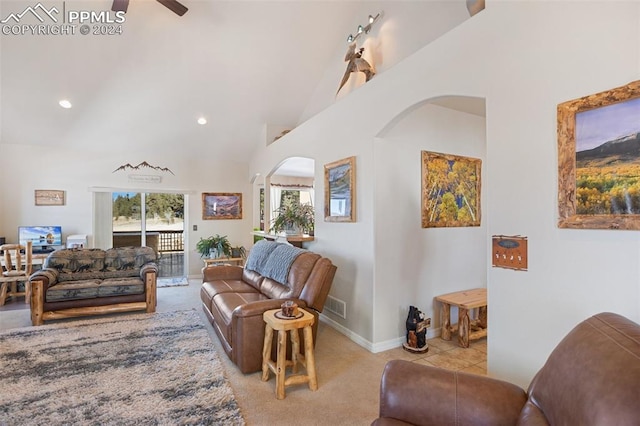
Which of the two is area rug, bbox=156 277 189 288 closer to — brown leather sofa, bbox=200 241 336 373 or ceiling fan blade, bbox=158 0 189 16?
brown leather sofa, bbox=200 241 336 373

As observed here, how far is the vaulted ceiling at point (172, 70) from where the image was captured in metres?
4.06

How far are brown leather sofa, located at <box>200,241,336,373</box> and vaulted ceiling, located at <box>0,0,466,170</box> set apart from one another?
2585 millimetres

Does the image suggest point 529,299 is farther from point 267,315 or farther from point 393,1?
point 393,1

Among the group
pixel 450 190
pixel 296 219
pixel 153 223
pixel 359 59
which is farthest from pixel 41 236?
pixel 450 190

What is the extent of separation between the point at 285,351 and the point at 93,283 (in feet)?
10.8

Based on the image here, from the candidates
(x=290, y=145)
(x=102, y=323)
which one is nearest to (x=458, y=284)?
(x=290, y=145)

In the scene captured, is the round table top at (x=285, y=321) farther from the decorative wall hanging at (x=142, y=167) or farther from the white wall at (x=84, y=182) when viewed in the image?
the decorative wall hanging at (x=142, y=167)

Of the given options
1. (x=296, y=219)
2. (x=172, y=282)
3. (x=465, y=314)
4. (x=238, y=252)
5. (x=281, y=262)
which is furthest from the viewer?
(x=238, y=252)

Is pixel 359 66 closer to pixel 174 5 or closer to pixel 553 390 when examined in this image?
pixel 174 5

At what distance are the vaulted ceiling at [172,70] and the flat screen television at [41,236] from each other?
1549 millimetres

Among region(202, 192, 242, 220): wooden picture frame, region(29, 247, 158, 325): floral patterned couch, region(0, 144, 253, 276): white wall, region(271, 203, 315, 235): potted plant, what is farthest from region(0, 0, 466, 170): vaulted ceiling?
region(29, 247, 158, 325): floral patterned couch

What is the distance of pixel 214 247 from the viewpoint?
673 centimetres

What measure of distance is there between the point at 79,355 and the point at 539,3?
14.9 ft

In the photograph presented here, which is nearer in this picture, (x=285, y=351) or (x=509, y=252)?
(x=509, y=252)
